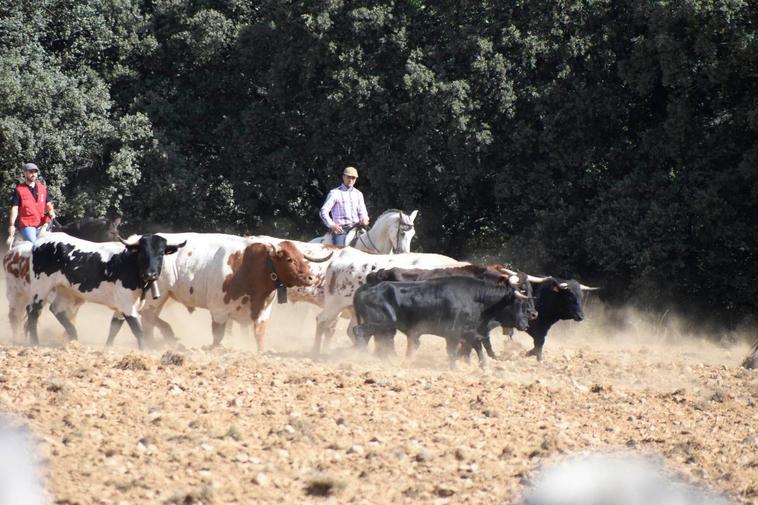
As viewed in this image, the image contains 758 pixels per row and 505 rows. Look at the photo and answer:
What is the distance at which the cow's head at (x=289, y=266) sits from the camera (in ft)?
55.6

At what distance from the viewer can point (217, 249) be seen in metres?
17.2

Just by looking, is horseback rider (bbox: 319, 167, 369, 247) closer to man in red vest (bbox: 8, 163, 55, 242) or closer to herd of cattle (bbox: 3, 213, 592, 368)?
herd of cattle (bbox: 3, 213, 592, 368)

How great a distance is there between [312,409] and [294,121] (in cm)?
2028

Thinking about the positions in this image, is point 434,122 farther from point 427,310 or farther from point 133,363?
point 133,363

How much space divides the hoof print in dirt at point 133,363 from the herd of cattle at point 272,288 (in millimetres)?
2636

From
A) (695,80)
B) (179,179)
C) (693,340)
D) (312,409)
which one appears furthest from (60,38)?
(312,409)

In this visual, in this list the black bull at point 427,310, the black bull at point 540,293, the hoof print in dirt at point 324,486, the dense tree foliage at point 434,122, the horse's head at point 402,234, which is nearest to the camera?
the hoof print in dirt at point 324,486

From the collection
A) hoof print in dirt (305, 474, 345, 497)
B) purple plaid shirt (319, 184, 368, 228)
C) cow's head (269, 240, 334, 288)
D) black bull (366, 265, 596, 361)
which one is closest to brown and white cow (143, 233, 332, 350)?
cow's head (269, 240, 334, 288)

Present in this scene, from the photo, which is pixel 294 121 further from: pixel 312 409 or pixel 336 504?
pixel 336 504

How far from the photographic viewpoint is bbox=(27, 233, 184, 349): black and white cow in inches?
623

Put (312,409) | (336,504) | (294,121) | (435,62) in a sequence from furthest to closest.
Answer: (294,121) → (435,62) → (312,409) → (336,504)

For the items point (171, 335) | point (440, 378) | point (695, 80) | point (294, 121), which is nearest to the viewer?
point (440, 378)

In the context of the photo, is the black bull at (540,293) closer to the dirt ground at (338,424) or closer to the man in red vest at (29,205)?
the dirt ground at (338,424)

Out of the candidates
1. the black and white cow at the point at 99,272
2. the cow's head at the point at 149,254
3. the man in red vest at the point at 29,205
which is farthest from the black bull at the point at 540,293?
the man in red vest at the point at 29,205
